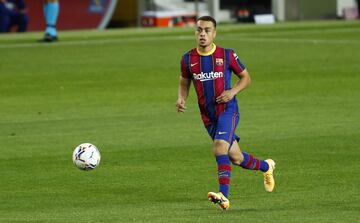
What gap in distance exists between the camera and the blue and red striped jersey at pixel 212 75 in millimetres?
12148

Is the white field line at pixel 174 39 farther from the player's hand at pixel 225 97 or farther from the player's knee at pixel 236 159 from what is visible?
the player's hand at pixel 225 97

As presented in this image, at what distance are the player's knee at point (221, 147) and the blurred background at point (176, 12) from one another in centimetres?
3046

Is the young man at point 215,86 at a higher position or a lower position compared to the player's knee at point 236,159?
higher

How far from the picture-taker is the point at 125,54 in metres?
30.9

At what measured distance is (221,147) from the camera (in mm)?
11891

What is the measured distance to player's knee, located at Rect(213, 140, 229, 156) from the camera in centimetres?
1189

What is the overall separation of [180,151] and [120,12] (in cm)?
3082

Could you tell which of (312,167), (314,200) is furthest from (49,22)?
(314,200)

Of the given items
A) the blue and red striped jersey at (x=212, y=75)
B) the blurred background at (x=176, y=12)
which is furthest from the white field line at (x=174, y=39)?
the blue and red striped jersey at (x=212, y=75)

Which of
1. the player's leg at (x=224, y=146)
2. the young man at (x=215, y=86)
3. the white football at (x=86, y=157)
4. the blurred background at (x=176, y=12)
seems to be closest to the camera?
the player's leg at (x=224, y=146)

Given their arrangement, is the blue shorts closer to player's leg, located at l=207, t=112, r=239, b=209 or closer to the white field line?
player's leg, located at l=207, t=112, r=239, b=209

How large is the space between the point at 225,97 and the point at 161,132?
6.38 m

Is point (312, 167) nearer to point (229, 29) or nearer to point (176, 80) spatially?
point (176, 80)

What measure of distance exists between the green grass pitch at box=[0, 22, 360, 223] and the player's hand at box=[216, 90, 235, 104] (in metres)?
1.04
